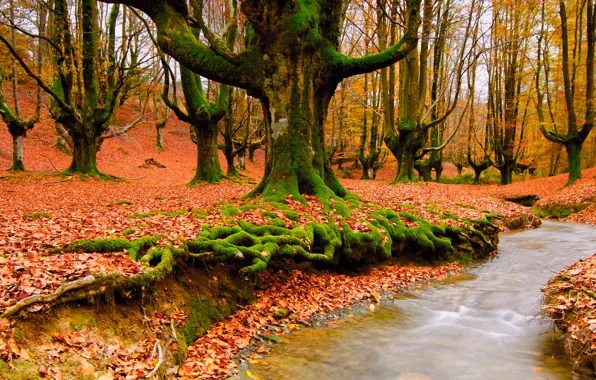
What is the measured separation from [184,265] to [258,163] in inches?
1260

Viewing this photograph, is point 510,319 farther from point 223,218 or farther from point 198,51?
point 198,51

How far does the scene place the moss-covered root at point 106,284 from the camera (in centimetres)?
303

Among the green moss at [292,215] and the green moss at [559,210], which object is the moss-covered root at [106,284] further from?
the green moss at [559,210]

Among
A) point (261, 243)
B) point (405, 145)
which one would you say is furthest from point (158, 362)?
point (405, 145)

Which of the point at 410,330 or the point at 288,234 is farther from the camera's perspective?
the point at 288,234

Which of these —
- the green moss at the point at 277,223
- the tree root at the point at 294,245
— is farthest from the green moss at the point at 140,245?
the green moss at the point at 277,223

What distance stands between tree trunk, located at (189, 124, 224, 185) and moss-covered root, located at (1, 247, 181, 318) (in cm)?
1171

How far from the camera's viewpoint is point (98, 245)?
14.8 ft

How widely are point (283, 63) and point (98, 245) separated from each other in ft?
18.5

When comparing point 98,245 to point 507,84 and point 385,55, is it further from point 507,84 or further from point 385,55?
point 507,84

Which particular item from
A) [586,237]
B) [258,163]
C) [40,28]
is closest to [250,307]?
[586,237]

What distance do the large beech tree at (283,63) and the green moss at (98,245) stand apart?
3.76 meters

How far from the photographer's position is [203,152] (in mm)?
16297

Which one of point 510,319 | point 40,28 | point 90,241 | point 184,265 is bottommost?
point 510,319
